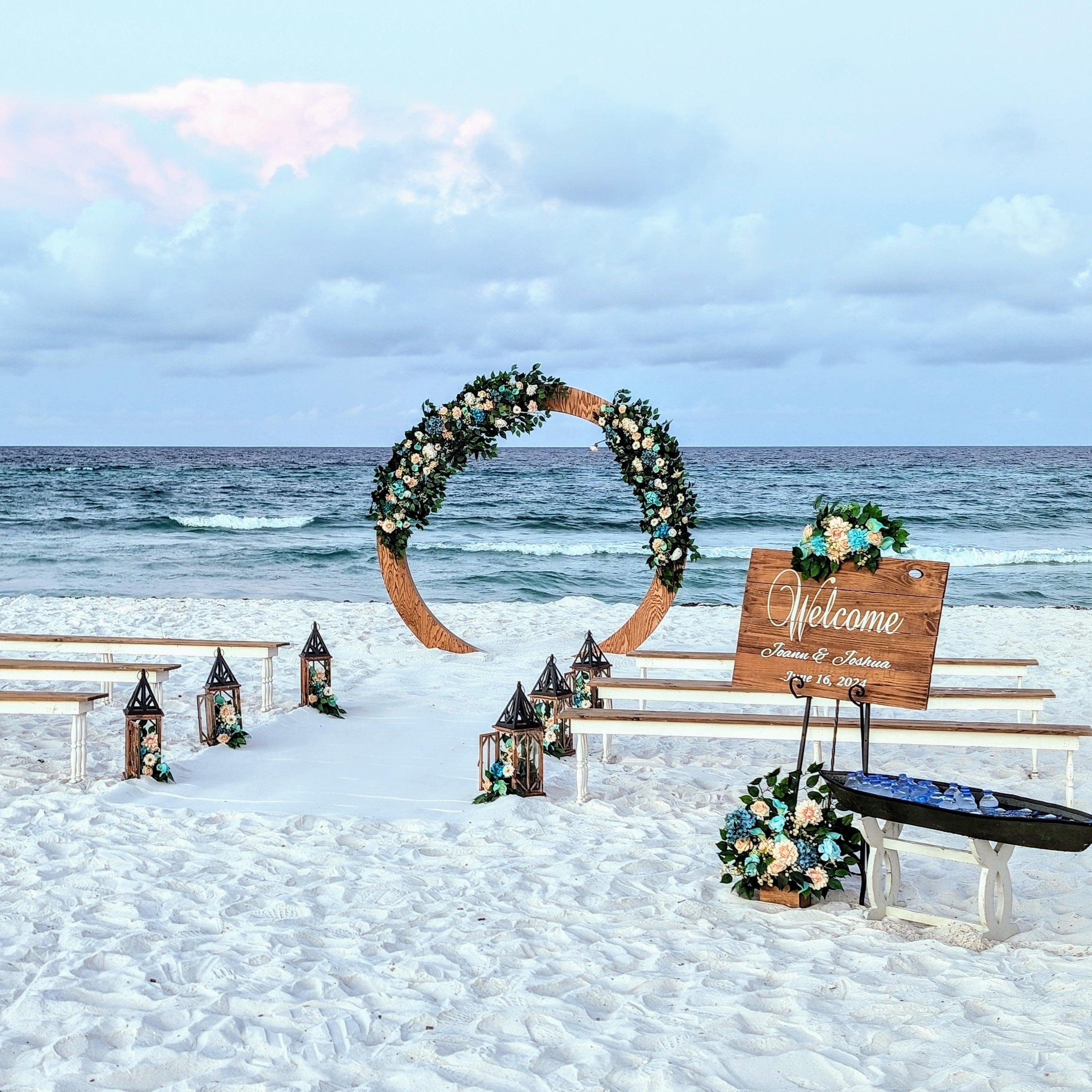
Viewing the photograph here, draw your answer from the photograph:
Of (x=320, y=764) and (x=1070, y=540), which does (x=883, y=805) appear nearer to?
(x=320, y=764)

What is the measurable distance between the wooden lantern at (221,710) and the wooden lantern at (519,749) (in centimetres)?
175

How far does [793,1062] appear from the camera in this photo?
9.39 feet

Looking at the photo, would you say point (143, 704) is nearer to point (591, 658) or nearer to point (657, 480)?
point (591, 658)

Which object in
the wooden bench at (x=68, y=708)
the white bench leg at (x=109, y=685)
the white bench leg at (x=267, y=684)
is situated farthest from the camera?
the white bench leg at (x=267, y=684)

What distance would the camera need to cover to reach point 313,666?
7.30 metres

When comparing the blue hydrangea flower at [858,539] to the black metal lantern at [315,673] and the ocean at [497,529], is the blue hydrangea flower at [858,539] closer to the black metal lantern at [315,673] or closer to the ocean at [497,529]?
the black metal lantern at [315,673]

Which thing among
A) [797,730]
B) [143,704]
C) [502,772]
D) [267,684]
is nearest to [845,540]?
[797,730]

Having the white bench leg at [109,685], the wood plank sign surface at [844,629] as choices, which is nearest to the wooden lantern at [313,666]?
the white bench leg at [109,685]

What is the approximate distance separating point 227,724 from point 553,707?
1932 mm

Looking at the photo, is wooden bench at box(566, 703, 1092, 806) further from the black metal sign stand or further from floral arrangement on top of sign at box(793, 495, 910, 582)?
floral arrangement on top of sign at box(793, 495, 910, 582)

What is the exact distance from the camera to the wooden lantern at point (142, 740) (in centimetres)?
554

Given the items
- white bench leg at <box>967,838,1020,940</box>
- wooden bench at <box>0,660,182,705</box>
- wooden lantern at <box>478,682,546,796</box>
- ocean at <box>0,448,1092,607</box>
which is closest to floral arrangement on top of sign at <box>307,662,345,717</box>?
wooden bench at <box>0,660,182,705</box>

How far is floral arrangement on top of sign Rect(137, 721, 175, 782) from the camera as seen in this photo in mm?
5551

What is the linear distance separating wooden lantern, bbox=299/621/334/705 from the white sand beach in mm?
785
